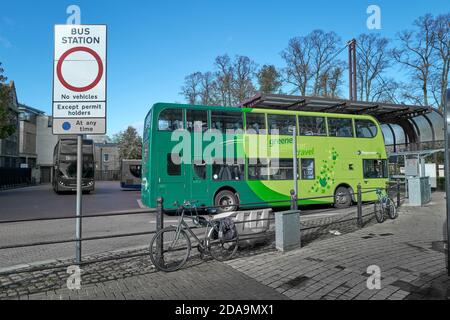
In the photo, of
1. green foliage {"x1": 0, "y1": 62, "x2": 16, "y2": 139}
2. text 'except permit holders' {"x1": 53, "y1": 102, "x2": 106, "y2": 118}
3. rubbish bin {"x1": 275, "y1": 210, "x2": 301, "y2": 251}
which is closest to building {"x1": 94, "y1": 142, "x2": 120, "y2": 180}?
green foliage {"x1": 0, "y1": 62, "x2": 16, "y2": 139}

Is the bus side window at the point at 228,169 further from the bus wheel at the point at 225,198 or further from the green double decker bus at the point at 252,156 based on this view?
the bus wheel at the point at 225,198

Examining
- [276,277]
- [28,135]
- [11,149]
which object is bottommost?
[276,277]

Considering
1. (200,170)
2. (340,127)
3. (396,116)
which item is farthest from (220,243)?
(396,116)

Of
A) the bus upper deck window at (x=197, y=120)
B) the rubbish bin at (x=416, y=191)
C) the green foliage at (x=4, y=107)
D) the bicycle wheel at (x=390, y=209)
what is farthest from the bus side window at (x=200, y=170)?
the green foliage at (x=4, y=107)

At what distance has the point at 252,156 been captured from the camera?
43.2 feet

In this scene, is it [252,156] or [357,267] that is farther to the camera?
[252,156]

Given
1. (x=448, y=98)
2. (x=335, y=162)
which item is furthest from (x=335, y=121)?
(x=448, y=98)

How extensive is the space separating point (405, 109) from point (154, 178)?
1634cm

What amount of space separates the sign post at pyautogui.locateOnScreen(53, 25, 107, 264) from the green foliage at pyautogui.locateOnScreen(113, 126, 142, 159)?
6037cm

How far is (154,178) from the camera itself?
11.9 m

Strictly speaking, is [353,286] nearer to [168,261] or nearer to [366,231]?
[168,261]

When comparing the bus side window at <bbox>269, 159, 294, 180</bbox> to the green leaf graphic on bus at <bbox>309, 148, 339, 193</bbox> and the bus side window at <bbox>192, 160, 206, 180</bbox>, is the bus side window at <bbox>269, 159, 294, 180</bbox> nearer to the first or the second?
the green leaf graphic on bus at <bbox>309, 148, 339, 193</bbox>

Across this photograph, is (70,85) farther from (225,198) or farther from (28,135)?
(28,135)

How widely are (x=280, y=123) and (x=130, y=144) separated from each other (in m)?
59.2
